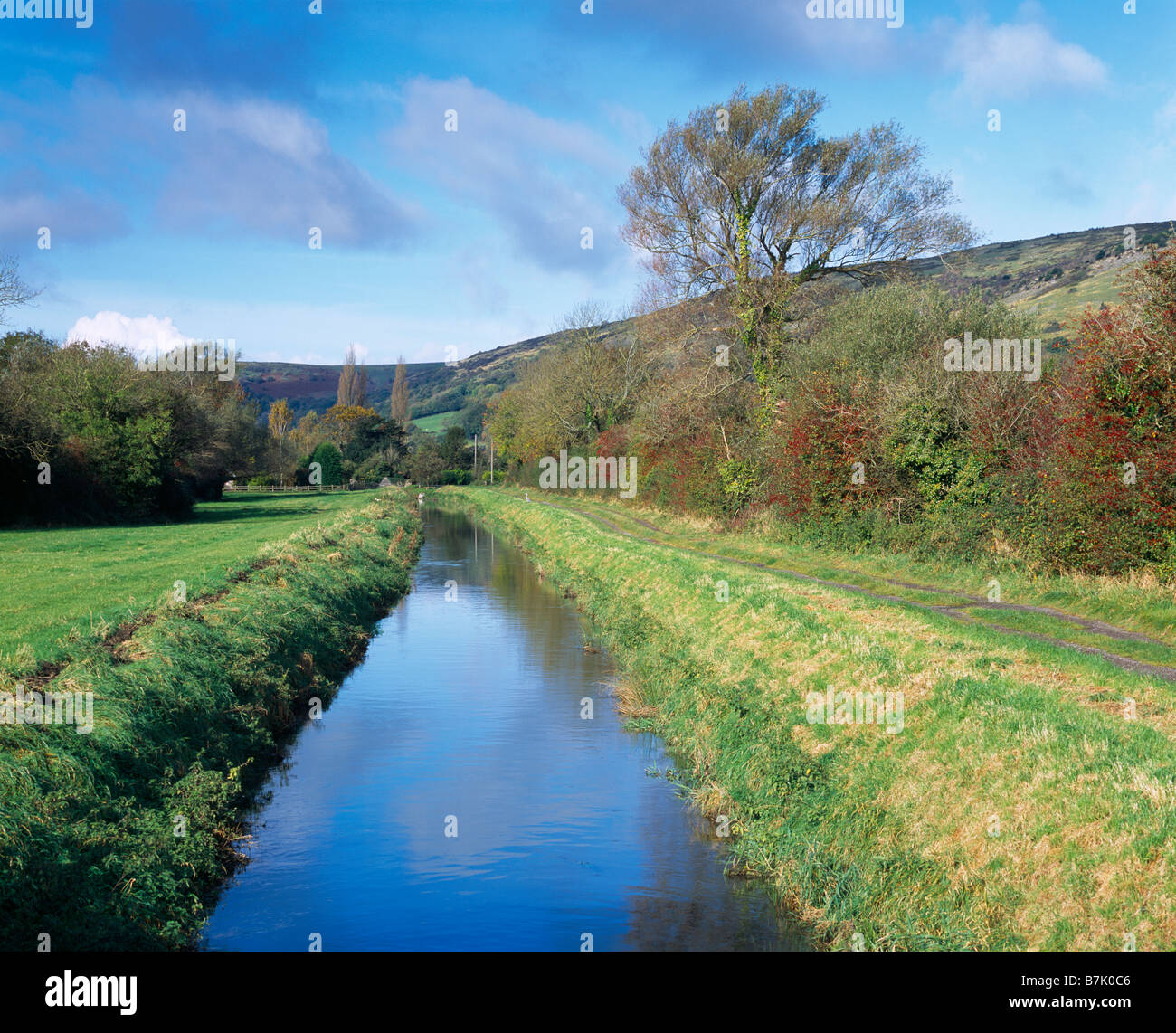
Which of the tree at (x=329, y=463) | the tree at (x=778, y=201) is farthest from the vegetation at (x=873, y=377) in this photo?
the tree at (x=329, y=463)

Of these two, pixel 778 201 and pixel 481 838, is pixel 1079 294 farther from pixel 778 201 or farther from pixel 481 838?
pixel 481 838

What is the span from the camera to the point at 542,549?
1511 inches

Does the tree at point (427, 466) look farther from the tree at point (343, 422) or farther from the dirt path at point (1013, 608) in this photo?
the dirt path at point (1013, 608)

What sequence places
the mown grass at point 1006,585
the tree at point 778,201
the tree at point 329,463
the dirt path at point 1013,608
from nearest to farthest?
1. the dirt path at point 1013,608
2. the mown grass at point 1006,585
3. the tree at point 778,201
4. the tree at point 329,463

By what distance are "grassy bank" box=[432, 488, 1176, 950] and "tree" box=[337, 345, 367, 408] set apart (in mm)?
152022

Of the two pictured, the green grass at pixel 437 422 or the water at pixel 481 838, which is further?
the green grass at pixel 437 422

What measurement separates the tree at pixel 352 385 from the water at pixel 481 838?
493 ft

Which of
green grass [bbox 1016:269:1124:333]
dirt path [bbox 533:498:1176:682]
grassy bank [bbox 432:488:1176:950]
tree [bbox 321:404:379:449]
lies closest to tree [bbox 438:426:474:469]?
tree [bbox 321:404:379:449]

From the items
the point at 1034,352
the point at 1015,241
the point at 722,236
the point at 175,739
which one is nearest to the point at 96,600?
the point at 175,739

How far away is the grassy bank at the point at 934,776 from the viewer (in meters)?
6.75

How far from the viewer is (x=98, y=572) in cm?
2434

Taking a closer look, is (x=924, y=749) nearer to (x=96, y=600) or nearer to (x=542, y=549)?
(x=96, y=600)

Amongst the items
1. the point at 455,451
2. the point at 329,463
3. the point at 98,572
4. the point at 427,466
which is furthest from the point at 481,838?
the point at 329,463
